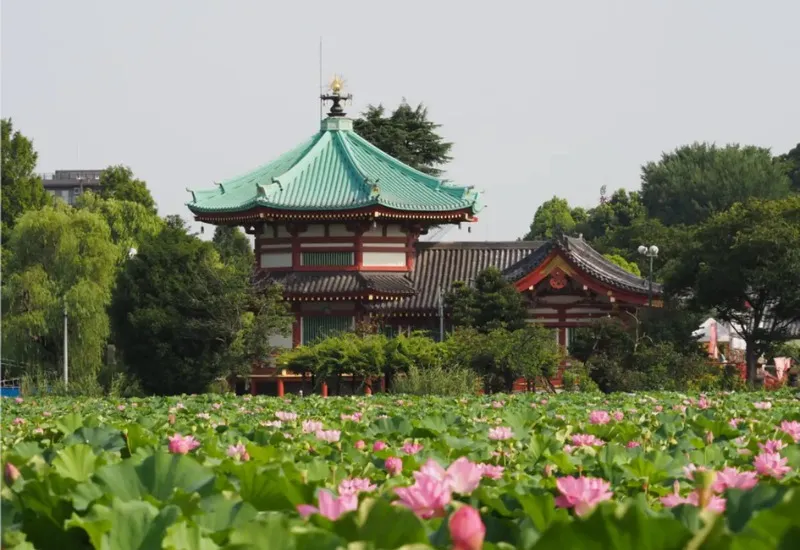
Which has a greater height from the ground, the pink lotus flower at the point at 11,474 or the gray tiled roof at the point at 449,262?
the gray tiled roof at the point at 449,262

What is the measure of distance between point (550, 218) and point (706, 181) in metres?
9.80

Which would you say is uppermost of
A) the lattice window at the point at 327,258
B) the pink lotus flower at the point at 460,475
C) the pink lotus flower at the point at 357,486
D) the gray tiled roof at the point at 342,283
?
the lattice window at the point at 327,258

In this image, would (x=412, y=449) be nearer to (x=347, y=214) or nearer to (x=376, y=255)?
(x=347, y=214)

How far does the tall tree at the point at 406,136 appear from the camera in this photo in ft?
165

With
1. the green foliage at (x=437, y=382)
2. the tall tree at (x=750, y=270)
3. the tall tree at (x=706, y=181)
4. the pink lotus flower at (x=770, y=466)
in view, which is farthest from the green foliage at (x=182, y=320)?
the tall tree at (x=706, y=181)

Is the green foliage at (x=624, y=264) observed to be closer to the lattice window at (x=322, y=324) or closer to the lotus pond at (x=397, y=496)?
the lattice window at (x=322, y=324)

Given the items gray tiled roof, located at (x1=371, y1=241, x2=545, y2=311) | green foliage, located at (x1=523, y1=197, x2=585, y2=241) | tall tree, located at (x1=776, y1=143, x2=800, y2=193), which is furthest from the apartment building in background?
gray tiled roof, located at (x1=371, y1=241, x2=545, y2=311)

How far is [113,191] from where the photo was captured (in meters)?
49.0

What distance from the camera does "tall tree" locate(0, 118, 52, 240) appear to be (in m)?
39.8

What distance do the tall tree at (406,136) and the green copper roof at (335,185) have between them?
487 inches

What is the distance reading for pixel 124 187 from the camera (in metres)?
48.5

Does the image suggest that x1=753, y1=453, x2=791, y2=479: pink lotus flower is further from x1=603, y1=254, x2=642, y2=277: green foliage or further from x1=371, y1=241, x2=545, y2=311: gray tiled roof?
x1=603, y1=254, x2=642, y2=277: green foliage

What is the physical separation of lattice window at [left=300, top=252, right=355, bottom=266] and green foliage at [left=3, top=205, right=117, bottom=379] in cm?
455

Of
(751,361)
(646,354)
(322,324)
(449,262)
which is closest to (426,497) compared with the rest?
(646,354)
